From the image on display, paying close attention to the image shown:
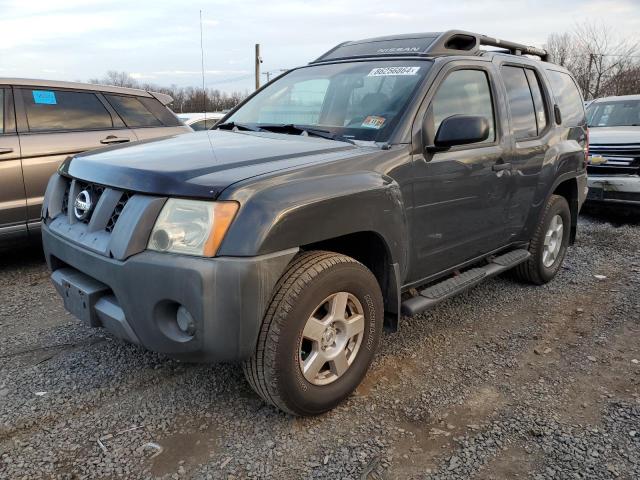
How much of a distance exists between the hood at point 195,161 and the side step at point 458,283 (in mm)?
981

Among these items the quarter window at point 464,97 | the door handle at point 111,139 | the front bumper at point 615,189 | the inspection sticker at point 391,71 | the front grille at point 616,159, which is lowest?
the front bumper at point 615,189

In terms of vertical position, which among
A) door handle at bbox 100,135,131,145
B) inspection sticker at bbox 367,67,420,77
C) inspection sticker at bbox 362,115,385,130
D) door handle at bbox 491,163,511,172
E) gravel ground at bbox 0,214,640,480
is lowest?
gravel ground at bbox 0,214,640,480

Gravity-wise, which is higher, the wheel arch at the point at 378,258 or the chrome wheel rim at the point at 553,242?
the wheel arch at the point at 378,258

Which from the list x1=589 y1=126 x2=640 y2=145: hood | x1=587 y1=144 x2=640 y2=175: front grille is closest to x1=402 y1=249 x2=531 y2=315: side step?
x1=587 y1=144 x2=640 y2=175: front grille

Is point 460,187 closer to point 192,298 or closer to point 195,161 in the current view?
point 195,161

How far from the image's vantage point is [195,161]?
8.32ft

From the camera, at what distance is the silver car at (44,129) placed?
15.5 ft

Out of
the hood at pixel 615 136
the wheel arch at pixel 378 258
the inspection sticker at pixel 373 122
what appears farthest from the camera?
the hood at pixel 615 136

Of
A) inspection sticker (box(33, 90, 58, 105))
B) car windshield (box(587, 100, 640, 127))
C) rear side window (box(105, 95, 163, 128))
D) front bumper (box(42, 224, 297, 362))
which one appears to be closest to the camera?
front bumper (box(42, 224, 297, 362))

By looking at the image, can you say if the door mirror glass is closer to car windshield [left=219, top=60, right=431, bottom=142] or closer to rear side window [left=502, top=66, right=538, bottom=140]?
car windshield [left=219, top=60, right=431, bottom=142]

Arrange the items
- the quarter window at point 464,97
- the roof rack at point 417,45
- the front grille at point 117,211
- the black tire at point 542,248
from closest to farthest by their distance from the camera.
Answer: the front grille at point 117,211 < the quarter window at point 464,97 < the roof rack at point 417,45 < the black tire at point 542,248

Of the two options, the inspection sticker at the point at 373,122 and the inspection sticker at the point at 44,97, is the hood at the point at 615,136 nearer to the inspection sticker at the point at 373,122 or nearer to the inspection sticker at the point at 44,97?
the inspection sticker at the point at 373,122

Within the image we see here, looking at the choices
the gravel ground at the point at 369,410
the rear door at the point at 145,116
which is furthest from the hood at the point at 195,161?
the rear door at the point at 145,116

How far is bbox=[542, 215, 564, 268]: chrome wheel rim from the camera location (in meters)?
4.68
